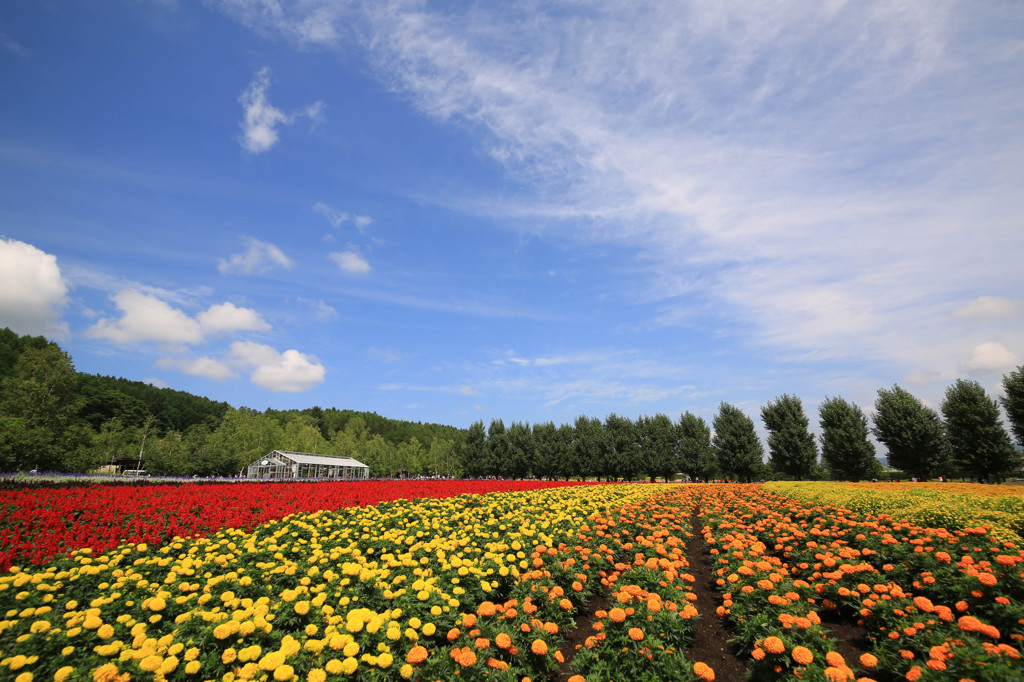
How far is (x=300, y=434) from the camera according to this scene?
78.4 m

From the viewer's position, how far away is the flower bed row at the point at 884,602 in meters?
4.42

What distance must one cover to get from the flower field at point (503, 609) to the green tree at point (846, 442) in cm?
3908

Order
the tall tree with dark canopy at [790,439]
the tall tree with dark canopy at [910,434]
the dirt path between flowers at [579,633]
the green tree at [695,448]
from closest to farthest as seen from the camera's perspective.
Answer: the dirt path between flowers at [579,633], the tall tree with dark canopy at [910,434], the tall tree with dark canopy at [790,439], the green tree at [695,448]

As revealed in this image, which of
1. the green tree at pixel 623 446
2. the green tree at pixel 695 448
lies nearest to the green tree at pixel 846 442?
the green tree at pixel 695 448

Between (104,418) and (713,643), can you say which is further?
(104,418)

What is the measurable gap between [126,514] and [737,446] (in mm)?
53277

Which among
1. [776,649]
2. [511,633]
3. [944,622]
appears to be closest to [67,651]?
[511,633]

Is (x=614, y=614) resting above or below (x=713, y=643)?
above

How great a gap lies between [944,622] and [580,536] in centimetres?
585

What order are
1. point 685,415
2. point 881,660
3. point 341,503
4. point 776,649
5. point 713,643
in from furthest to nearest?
1. point 685,415
2. point 341,503
3. point 713,643
4. point 881,660
5. point 776,649

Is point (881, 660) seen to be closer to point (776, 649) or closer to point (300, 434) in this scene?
point (776, 649)

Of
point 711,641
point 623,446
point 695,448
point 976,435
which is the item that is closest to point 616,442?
point 623,446

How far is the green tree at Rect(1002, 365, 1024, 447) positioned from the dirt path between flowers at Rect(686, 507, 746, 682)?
129 feet

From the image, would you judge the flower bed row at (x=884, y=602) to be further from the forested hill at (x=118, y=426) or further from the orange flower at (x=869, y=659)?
the forested hill at (x=118, y=426)
